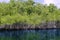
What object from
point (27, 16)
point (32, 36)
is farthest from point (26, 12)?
point (32, 36)

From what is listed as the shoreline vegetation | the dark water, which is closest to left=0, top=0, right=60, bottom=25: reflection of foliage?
the shoreline vegetation

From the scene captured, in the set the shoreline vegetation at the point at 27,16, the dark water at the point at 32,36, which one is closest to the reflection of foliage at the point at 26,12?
the shoreline vegetation at the point at 27,16

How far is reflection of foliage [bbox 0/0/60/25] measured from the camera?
180 feet

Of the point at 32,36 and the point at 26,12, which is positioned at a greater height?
the point at 26,12

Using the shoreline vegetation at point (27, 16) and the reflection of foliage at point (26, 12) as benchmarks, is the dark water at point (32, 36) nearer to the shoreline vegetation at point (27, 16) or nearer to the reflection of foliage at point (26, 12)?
the shoreline vegetation at point (27, 16)

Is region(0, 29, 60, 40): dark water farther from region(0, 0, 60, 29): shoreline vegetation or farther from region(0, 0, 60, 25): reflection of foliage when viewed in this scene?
region(0, 0, 60, 25): reflection of foliage

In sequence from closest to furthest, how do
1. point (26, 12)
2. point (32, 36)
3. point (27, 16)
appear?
point (32, 36), point (27, 16), point (26, 12)

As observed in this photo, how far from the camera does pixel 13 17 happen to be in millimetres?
54844

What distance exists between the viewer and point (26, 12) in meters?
60.4

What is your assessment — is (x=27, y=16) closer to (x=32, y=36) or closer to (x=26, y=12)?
(x=26, y=12)

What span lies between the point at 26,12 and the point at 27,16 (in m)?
1.53

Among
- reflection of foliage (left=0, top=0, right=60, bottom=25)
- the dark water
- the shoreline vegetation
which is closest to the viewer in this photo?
the dark water

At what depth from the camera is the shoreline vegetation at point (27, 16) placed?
54219 millimetres

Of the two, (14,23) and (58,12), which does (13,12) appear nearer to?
(14,23)
